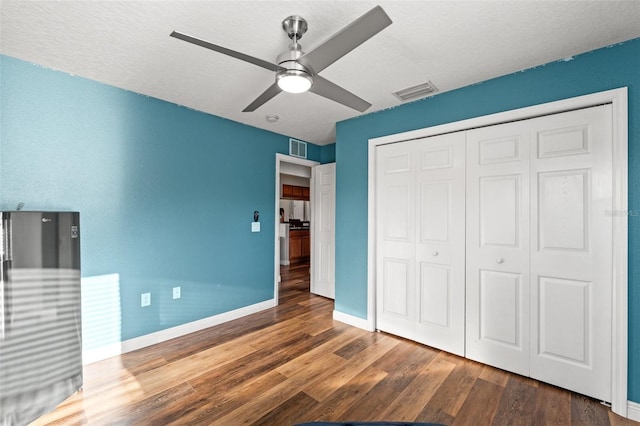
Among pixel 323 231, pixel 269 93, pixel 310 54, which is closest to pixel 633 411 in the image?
pixel 310 54

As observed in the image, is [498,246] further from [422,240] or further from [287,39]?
[287,39]

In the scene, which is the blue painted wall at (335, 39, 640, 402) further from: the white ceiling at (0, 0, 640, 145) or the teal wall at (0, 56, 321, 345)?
the teal wall at (0, 56, 321, 345)

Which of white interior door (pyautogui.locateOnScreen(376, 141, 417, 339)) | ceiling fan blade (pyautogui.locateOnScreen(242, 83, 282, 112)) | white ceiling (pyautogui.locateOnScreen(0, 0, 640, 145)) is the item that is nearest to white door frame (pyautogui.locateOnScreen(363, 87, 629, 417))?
white ceiling (pyautogui.locateOnScreen(0, 0, 640, 145))

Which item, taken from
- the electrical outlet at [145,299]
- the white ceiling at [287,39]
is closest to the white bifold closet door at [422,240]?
the white ceiling at [287,39]

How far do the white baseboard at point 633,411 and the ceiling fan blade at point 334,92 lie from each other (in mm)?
2636

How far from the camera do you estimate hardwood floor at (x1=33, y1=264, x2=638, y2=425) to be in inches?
71.3

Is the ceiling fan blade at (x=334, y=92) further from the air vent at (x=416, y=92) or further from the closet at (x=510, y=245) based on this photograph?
the closet at (x=510, y=245)

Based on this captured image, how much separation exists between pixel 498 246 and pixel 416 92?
5.23ft

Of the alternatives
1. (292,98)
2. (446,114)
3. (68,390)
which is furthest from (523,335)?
(68,390)

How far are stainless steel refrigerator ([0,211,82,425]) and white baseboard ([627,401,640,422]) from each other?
12.5 feet

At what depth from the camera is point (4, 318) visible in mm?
1638

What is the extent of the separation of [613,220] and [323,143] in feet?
11.5

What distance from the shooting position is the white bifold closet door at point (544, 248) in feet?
6.43

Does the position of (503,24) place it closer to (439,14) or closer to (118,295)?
(439,14)
